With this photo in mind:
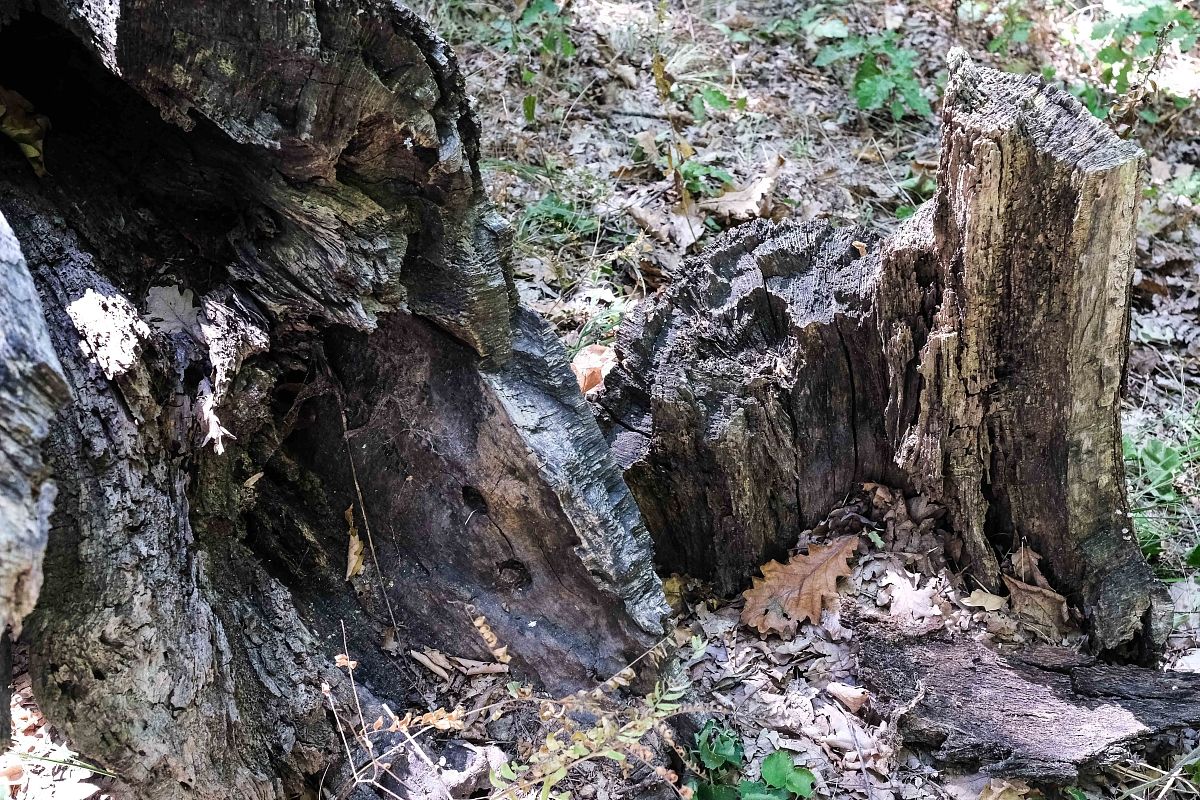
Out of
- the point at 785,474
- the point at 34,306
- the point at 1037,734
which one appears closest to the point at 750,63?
the point at 785,474

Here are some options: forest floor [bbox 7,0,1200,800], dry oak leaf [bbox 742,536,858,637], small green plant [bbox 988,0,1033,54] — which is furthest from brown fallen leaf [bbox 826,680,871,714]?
small green plant [bbox 988,0,1033,54]

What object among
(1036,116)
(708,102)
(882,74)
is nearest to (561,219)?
(708,102)

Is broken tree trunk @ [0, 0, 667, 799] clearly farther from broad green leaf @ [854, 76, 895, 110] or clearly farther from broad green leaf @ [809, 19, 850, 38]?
broad green leaf @ [809, 19, 850, 38]

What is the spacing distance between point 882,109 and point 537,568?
4.26 meters

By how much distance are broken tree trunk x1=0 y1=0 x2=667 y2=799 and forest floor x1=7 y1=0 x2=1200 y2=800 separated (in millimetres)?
358

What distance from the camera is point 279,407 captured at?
2.12 m

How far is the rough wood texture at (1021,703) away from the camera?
7.63ft

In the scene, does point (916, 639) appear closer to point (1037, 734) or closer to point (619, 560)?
point (1037, 734)

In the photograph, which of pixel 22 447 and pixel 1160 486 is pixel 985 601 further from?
pixel 22 447

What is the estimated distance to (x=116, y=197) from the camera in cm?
196

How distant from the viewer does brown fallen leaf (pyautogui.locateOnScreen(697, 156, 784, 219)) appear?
4.19 m

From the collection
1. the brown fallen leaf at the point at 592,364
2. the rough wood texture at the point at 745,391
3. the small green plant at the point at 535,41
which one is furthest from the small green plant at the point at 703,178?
the rough wood texture at the point at 745,391

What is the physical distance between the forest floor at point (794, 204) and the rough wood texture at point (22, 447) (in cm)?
126

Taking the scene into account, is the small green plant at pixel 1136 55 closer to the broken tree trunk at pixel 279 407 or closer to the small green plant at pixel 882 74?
the small green plant at pixel 882 74
